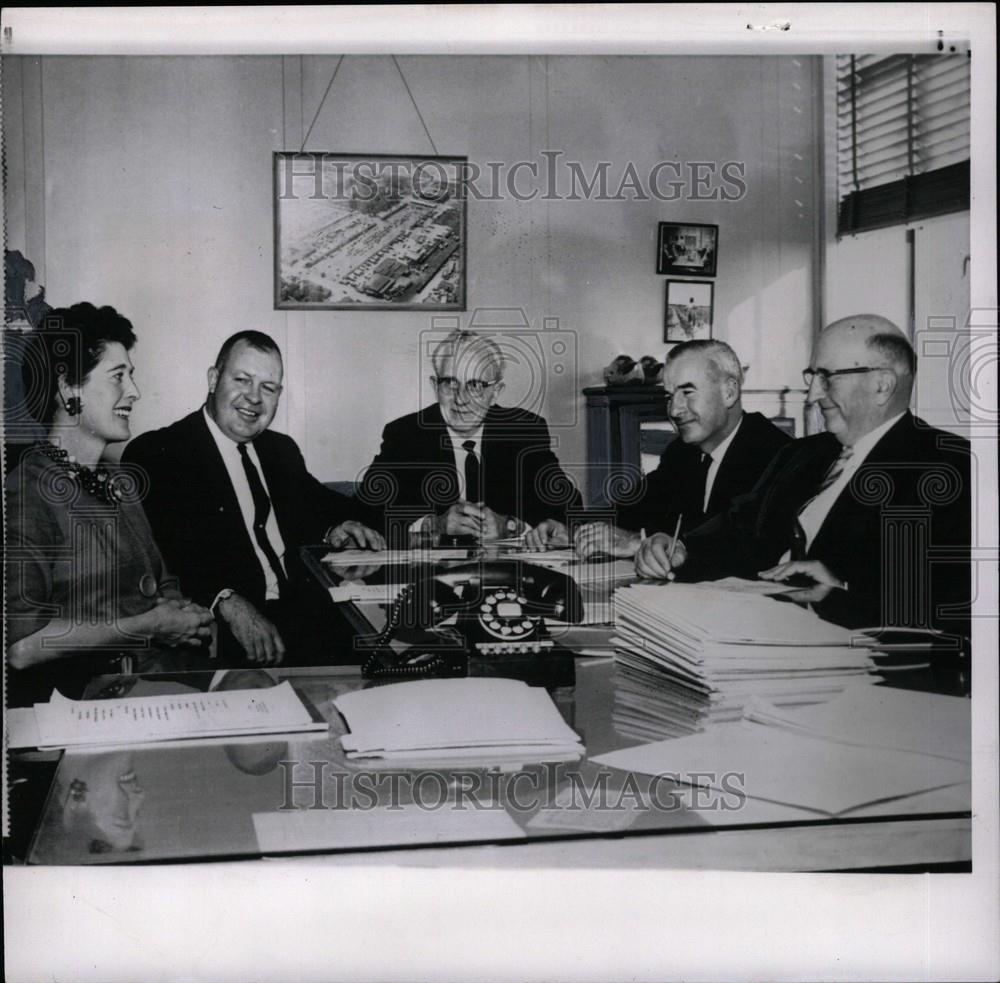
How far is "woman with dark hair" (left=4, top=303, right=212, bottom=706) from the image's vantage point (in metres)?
2.15

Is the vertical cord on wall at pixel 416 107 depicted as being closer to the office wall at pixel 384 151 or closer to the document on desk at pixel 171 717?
the office wall at pixel 384 151

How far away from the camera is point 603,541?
2.20 m

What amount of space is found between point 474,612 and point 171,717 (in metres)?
0.61

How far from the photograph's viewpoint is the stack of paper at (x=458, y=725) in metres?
1.91

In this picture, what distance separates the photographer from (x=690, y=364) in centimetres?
222

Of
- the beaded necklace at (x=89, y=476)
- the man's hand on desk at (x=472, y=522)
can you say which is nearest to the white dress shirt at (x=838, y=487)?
the man's hand on desk at (x=472, y=522)

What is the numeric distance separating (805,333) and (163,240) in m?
1.32

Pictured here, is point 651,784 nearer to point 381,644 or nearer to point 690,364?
point 381,644

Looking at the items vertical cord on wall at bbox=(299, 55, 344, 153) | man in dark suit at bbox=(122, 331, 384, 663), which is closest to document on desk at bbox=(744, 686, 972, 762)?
man in dark suit at bbox=(122, 331, 384, 663)

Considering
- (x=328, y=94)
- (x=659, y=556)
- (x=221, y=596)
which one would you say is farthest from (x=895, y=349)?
(x=221, y=596)

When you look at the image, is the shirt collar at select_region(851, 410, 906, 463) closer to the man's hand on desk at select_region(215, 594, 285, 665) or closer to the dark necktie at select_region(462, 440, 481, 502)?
the dark necktie at select_region(462, 440, 481, 502)

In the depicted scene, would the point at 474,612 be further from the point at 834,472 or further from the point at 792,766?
the point at 834,472

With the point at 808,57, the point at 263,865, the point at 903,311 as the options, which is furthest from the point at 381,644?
the point at 808,57

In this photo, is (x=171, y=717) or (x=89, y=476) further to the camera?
(x=89, y=476)
